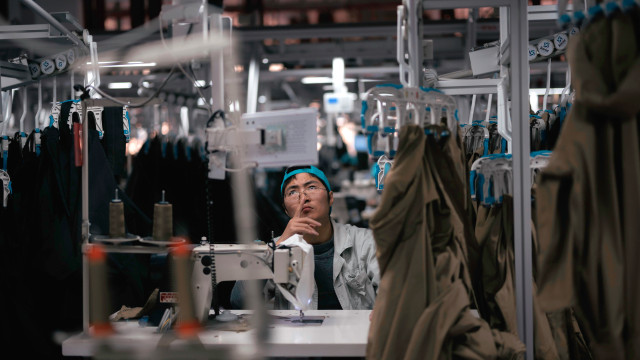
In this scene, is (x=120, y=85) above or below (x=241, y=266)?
above

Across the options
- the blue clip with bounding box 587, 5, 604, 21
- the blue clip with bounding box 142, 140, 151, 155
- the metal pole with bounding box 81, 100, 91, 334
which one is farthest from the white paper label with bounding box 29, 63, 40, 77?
the blue clip with bounding box 587, 5, 604, 21

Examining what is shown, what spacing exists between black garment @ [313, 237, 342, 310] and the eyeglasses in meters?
0.26

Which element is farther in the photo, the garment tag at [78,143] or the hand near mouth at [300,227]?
the hand near mouth at [300,227]

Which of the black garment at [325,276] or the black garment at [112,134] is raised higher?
the black garment at [112,134]

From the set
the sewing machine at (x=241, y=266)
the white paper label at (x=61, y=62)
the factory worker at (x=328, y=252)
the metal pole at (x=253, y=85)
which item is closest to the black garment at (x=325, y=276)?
the factory worker at (x=328, y=252)

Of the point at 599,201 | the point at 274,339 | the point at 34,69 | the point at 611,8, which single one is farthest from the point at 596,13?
the point at 34,69

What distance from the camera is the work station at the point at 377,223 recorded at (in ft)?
6.05

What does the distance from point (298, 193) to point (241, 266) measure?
86cm

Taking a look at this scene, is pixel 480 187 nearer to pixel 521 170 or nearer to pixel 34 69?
pixel 521 170

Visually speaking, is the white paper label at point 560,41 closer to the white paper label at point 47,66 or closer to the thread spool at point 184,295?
the thread spool at point 184,295

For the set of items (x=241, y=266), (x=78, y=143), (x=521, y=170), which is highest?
(x=78, y=143)

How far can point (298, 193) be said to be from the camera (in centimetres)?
336

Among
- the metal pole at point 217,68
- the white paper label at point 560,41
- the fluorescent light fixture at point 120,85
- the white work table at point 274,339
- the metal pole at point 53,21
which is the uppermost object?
the fluorescent light fixture at point 120,85

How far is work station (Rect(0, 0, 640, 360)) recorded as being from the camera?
1.84 m
